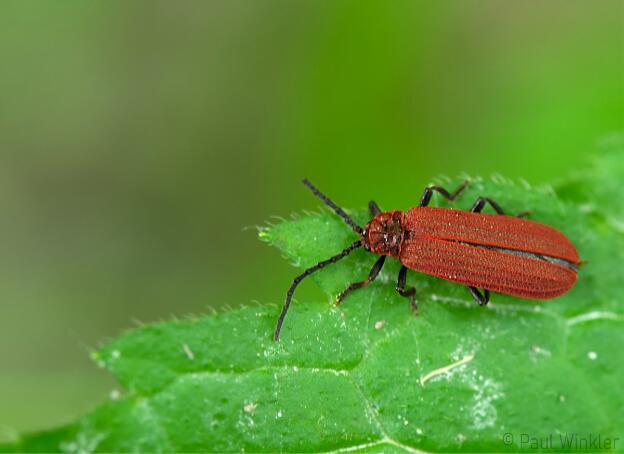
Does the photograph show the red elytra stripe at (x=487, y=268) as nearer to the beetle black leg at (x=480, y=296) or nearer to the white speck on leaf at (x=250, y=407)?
the beetle black leg at (x=480, y=296)

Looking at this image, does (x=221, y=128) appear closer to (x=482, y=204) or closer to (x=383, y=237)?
(x=383, y=237)

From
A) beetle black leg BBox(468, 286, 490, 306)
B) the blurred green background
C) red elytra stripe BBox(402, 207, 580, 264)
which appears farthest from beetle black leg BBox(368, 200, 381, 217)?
the blurred green background

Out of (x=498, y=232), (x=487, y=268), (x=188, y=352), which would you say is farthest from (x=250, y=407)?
(x=498, y=232)

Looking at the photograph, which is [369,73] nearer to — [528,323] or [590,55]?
[590,55]

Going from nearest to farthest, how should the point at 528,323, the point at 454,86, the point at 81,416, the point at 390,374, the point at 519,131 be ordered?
the point at 81,416 < the point at 390,374 < the point at 528,323 < the point at 519,131 < the point at 454,86

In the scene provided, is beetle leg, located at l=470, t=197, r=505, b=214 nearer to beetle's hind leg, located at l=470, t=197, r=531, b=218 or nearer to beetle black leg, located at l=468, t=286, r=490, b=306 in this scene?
beetle's hind leg, located at l=470, t=197, r=531, b=218

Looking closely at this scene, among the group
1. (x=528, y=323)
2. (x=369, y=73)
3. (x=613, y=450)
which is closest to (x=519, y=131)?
(x=369, y=73)
